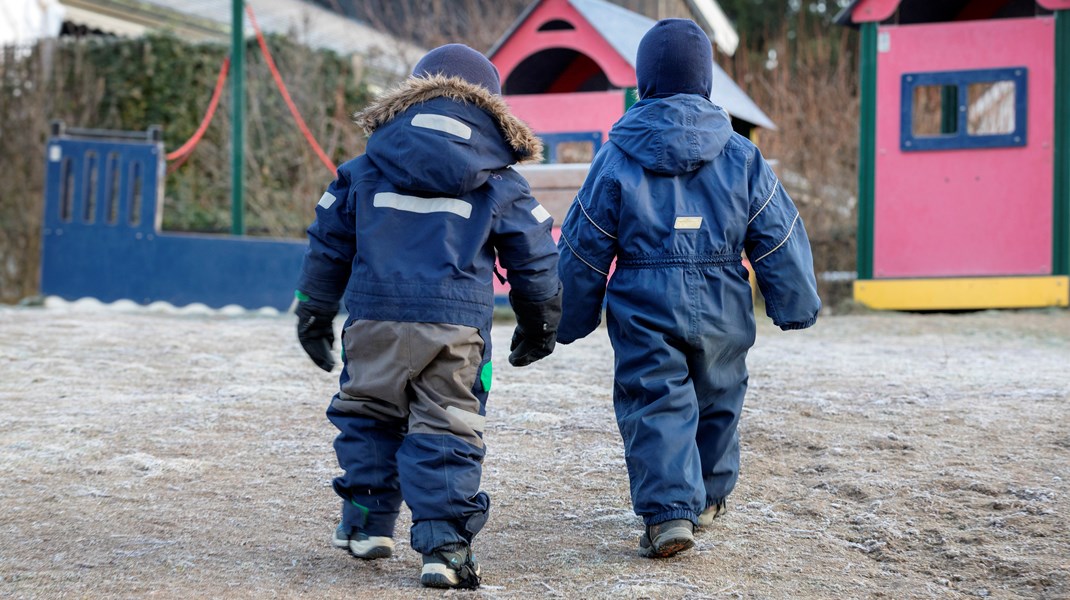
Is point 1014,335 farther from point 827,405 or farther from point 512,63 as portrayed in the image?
point 512,63

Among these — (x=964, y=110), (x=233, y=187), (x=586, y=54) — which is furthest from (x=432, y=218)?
(x=233, y=187)

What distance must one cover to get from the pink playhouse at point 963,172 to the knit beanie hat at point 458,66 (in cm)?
552

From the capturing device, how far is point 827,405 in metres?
4.60

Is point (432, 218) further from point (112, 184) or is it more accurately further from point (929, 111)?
point (929, 111)

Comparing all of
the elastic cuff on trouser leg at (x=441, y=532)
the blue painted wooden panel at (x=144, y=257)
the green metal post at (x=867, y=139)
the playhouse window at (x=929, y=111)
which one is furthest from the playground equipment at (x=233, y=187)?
the elastic cuff on trouser leg at (x=441, y=532)

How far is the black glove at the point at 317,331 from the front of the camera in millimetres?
2926

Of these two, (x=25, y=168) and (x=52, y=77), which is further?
(x=52, y=77)

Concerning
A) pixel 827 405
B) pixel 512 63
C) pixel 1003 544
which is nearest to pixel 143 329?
pixel 512 63

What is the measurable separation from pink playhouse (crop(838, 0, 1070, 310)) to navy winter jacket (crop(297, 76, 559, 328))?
18.5 ft

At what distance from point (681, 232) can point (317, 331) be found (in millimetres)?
937

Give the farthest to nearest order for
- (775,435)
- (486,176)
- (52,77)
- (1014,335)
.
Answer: (52,77) < (1014,335) < (775,435) < (486,176)

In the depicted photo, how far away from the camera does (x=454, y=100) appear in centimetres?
289

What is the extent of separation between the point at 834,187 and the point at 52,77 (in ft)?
23.7

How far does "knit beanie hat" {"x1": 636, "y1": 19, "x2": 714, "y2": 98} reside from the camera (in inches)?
128
